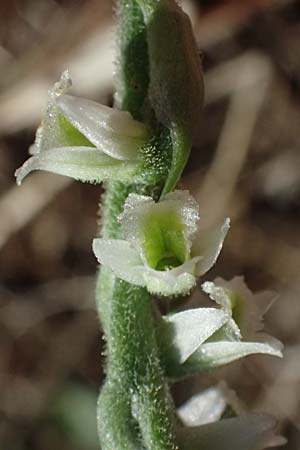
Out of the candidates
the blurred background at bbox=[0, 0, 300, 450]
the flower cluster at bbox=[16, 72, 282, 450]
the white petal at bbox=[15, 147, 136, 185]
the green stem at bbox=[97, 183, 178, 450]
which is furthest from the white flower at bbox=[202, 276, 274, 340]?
the blurred background at bbox=[0, 0, 300, 450]

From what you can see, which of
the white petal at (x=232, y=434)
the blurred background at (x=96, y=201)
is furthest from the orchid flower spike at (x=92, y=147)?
the blurred background at (x=96, y=201)

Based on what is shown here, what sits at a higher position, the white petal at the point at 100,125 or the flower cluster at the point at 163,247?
the white petal at the point at 100,125

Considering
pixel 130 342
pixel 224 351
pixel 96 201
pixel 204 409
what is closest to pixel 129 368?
pixel 130 342

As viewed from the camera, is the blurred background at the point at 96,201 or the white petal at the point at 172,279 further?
the blurred background at the point at 96,201

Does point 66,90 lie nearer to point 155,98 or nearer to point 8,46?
point 155,98

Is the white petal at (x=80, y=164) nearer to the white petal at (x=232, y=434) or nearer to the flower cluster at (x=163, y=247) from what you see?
the flower cluster at (x=163, y=247)

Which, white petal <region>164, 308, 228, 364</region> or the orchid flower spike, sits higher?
the orchid flower spike

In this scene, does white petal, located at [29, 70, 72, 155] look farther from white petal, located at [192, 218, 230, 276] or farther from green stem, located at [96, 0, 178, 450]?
white petal, located at [192, 218, 230, 276]

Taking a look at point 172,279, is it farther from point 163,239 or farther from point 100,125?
point 100,125
